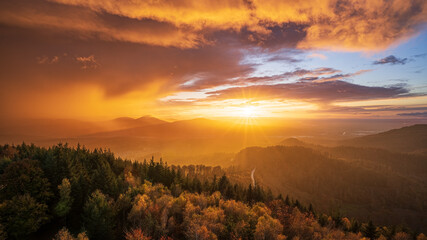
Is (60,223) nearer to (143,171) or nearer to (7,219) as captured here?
(7,219)

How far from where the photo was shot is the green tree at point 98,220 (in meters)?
48.1

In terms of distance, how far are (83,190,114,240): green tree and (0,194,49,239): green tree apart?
10567 mm

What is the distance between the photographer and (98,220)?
158ft

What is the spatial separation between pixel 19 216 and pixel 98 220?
1659cm

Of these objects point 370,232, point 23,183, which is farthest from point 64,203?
point 370,232

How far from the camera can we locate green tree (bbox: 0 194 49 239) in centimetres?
4409

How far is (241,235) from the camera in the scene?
52312mm

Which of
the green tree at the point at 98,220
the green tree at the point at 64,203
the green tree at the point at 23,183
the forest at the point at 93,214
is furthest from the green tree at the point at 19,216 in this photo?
the green tree at the point at 98,220

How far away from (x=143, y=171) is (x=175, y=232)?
6398 cm

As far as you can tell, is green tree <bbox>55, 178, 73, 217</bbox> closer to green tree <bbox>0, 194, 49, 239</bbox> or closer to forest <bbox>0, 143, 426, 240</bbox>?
forest <bbox>0, 143, 426, 240</bbox>

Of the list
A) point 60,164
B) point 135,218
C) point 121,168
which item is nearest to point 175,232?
point 135,218

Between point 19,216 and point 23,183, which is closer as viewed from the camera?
point 19,216

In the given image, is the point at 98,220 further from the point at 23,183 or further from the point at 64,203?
the point at 23,183

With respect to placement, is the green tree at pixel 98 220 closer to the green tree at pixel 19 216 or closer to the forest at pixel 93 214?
the forest at pixel 93 214
